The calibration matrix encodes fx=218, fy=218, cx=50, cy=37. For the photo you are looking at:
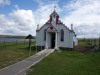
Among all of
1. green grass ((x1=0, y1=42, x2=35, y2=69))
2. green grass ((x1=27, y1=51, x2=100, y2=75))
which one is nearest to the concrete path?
green grass ((x1=27, y1=51, x2=100, y2=75))

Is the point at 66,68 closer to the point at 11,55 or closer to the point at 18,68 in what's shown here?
the point at 18,68

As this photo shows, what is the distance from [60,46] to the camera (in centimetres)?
3916

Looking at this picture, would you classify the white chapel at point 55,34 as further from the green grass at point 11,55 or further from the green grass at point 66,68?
the green grass at point 66,68

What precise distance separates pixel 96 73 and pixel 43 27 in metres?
25.3

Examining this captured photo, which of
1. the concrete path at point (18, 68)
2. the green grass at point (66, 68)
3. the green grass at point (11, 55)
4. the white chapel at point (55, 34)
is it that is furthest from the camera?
the white chapel at point (55, 34)

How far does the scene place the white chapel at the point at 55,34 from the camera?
3834 centimetres

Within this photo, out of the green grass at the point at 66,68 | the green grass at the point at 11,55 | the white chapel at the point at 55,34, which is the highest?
the white chapel at the point at 55,34

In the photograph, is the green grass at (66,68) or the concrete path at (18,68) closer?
the concrete path at (18,68)

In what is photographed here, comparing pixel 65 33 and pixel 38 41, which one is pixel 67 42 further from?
pixel 38 41

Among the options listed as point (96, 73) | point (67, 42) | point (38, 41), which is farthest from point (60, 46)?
point (96, 73)

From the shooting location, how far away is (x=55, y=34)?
38250 millimetres

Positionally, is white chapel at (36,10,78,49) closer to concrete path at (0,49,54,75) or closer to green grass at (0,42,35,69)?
green grass at (0,42,35,69)

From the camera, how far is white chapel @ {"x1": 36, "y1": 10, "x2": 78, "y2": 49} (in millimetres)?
38344

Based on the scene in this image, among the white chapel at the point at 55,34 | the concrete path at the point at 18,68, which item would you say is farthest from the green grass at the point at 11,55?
the white chapel at the point at 55,34
